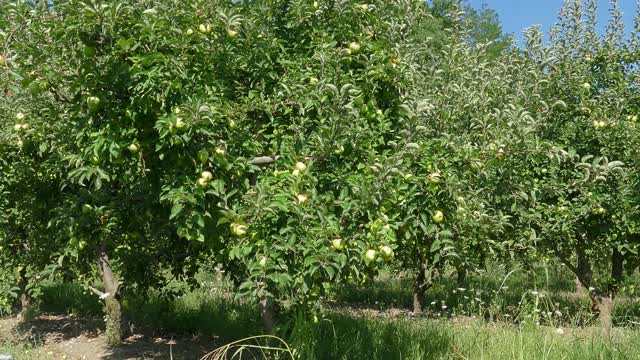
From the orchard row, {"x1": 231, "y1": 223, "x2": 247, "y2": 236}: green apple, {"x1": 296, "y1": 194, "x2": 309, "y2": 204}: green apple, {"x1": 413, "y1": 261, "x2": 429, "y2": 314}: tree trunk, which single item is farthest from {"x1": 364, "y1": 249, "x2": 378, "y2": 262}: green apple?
{"x1": 413, "y1": 261, "x2": 429, "y2": 314}: tree trunk

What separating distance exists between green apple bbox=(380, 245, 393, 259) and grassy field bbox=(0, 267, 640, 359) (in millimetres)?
653

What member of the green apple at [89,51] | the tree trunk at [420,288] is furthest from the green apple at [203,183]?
the tree trunk at [420,288]

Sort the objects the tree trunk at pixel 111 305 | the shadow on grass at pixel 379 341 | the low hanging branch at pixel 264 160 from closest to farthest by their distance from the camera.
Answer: the low hanging branch at pixel 264 160 < the shadow on grass at pixel 379 341 < the tree trunk at pixel 111 305

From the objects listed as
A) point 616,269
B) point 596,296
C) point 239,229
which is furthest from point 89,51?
point 616,269

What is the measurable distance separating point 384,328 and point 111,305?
3.16 metres

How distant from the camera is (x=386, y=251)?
3498mm

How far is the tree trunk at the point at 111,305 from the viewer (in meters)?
6.90

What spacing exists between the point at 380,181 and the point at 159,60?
1541 millimetres

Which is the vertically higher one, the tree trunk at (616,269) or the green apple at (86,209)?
the green apple at (86,209)

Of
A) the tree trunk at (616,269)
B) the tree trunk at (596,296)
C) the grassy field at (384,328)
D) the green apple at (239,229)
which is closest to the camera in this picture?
the green apple at (239,229)

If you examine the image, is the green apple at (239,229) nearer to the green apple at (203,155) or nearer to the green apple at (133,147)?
the green apple at (203,155)

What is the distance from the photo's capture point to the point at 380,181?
11.7 ft

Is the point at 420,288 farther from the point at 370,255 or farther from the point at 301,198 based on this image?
the point at 301,198

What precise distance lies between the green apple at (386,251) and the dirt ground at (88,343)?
3.59 meters
